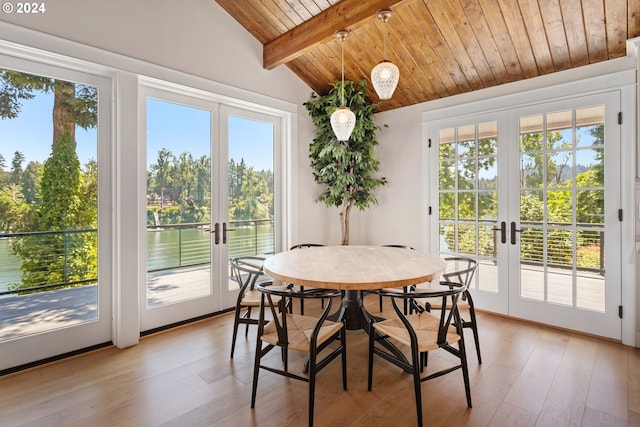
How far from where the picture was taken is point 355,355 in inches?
97.1

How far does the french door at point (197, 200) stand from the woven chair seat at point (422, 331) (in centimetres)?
206

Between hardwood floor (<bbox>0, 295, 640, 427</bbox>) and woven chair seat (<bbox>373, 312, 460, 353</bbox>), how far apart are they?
40 centimetres

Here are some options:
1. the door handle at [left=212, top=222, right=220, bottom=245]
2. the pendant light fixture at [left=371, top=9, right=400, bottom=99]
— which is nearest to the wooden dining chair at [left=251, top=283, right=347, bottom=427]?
the pendant light fixture at [left=371, top=9, right=400, bottom=99]

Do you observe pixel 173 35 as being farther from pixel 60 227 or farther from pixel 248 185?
pixel 60 227

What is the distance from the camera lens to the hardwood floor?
1.77 metres

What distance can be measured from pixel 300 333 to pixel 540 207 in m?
2.70

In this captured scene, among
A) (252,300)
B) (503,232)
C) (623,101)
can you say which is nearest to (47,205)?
(252,300)

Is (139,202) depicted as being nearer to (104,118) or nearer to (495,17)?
(104,118)

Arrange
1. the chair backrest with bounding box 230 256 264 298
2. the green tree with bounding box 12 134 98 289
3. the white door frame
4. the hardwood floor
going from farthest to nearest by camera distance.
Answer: the white door frame
the chair backrest with bounding box 230 256 264 298
the green tree with bounding box 12 134 98 289
the hardwood floor

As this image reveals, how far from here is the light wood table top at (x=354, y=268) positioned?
6.01ft

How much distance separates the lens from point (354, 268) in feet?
7.04

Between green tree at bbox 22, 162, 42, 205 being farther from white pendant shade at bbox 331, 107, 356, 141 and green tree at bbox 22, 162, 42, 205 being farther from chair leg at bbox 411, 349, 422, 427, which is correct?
chair leg at bbox 411, 349, 422, 427

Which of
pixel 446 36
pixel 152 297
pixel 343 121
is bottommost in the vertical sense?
pixel 152 297

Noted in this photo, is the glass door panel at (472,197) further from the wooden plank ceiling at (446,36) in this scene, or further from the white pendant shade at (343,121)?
the white pendant shade at (343,121)
